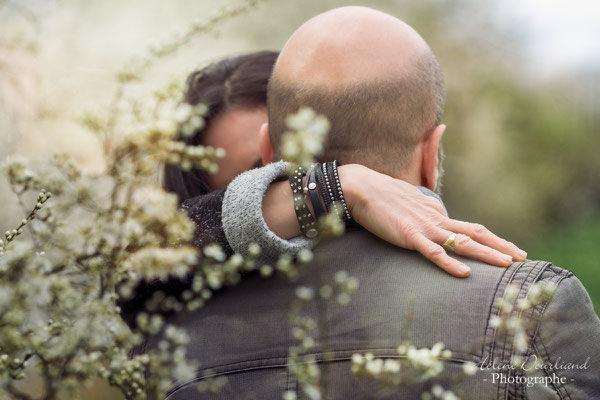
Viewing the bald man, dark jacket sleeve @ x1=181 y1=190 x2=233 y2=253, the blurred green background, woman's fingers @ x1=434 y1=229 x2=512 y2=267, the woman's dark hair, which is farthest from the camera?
the blurred green background

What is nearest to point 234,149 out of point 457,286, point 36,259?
point 457,286

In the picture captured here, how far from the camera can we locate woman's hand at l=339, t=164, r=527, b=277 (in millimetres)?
1392

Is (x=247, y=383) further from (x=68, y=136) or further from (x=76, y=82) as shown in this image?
(x=68, y=136)

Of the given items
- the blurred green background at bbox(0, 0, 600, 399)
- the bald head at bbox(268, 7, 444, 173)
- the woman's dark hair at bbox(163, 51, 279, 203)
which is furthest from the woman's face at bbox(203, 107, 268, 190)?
the blurred green background at bbox(0, 0, 600, 399)

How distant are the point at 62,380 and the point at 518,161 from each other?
10.3 meters

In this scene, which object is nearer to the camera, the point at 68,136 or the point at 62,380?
the point at 62,380

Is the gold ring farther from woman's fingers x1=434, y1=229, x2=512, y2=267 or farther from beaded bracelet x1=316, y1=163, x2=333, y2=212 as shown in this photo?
beaded bracelet x1=316, y1=163, x2=333, y2=212

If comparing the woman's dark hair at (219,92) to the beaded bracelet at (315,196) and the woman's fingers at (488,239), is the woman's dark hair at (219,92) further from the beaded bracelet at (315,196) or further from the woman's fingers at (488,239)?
the woman's fingers at (488,239)

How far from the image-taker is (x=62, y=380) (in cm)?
100

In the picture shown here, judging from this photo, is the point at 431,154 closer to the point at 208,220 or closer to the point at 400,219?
the point at 400,219

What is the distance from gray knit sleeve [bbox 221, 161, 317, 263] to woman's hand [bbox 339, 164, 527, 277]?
15 centimetres

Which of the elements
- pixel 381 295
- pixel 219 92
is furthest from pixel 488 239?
pixel 219 92

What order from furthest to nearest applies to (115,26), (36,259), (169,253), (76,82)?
(115,26), (76,82), (169,253), (36,259)

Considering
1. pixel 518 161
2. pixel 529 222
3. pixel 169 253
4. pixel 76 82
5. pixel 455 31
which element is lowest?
pixel 529 222
